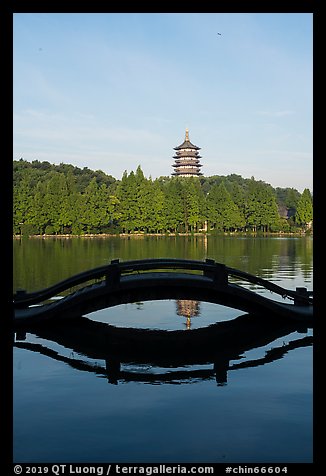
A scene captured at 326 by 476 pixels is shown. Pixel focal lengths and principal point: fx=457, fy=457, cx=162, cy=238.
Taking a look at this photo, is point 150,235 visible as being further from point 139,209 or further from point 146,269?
point 146,269

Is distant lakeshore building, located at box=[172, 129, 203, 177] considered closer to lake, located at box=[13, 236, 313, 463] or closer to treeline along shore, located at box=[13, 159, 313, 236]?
treeline along shore, located at box=[13, 159, 313, 236]

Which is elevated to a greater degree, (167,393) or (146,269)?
(146,269)

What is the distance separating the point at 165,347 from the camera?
6.48 m

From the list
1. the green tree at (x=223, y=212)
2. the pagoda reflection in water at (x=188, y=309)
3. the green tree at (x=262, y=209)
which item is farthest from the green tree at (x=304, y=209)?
the pagoda reflection in water at (x=188, y=309)

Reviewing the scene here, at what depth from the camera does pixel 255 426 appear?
3.88 m

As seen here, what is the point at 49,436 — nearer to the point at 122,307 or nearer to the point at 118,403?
the point at 118,403

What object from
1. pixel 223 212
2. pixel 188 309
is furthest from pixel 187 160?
pixel 188 309

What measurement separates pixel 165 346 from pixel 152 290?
1484 millimetres

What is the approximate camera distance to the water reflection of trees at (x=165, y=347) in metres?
5.39

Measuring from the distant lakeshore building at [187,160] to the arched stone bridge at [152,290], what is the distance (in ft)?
218

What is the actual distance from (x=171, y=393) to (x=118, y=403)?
58 centimetres

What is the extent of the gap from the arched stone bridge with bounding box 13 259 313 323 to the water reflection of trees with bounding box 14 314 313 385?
25cm

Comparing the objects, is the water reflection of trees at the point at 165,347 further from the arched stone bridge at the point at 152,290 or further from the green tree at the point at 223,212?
the green tree at the point at 223,212
